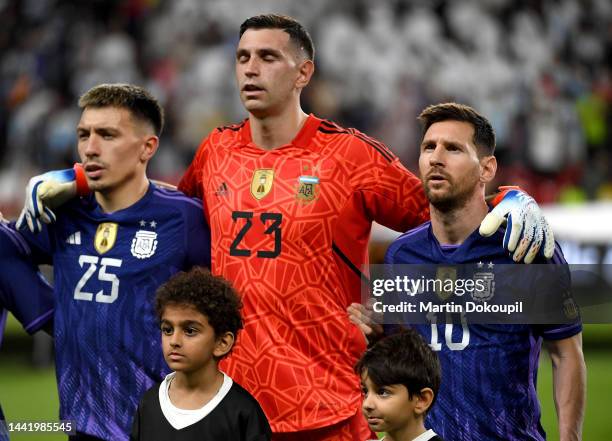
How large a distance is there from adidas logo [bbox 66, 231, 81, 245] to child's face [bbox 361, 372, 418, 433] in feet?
5.27

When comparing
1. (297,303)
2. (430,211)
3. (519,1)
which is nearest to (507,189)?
(430,211)

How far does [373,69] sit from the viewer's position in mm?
16031

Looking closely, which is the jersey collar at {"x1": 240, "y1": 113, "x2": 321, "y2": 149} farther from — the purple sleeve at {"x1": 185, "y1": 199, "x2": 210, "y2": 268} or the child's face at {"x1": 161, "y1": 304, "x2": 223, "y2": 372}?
the child's face at {"x1": 161, "y1": 304, "x2": 223, "y2": 372}

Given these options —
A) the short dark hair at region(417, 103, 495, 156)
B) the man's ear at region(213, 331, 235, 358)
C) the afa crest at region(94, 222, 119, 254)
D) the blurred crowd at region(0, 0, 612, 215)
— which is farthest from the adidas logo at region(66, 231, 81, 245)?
the blurred crowd at region(0, 0, 612, 215)

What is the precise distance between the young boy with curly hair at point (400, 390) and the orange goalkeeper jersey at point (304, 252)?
568mm

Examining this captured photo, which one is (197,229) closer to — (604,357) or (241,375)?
(241,375)

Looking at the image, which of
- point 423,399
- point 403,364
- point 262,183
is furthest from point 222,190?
point 423,399

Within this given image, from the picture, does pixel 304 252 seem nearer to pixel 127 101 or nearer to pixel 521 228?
pixel 521 228

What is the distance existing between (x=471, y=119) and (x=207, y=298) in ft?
4.14

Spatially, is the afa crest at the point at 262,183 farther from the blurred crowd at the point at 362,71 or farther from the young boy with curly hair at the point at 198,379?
the blurred crowd at the point at 362,71

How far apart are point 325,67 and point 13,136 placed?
4155 millimetres

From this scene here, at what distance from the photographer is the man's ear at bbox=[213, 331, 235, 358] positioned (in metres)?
4.64

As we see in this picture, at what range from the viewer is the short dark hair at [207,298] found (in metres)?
4.62

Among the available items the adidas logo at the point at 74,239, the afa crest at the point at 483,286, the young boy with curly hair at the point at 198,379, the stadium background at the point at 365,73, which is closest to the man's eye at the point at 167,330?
the young boy with curly hair at the point at 198,379
